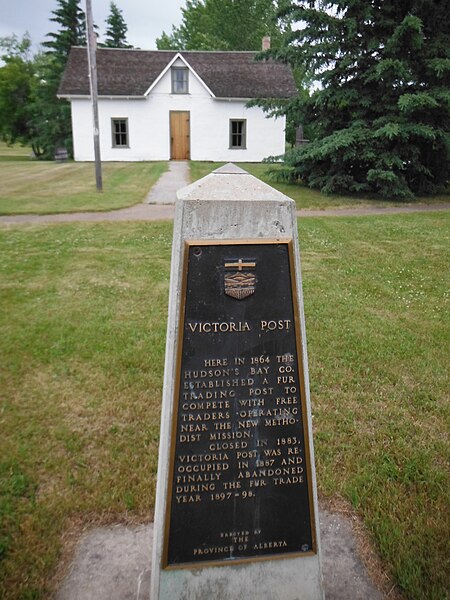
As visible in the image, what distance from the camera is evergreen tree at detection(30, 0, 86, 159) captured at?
3522cm

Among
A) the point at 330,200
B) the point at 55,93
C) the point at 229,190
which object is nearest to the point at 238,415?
the point at 229,190

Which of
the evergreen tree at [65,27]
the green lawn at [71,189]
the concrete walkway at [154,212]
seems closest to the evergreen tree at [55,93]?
the evergreen tree at [65,27]

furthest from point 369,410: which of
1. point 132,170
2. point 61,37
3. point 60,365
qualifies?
point 61,37

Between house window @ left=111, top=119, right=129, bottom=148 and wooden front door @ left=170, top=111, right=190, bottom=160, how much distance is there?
273 cm

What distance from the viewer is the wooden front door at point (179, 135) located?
29969 mm

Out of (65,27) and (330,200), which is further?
(65,27)

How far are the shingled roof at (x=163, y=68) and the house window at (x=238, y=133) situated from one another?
148cm

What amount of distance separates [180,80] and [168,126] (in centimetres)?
270

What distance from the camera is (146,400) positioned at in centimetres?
440

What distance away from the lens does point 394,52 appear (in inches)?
553

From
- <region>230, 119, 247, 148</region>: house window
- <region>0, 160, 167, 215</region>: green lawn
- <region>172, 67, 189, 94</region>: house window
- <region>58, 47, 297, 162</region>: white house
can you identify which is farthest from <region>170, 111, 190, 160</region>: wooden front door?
<region>0, 160, 167, 215</region>: green lawn

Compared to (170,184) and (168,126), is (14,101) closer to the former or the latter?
(168,126)

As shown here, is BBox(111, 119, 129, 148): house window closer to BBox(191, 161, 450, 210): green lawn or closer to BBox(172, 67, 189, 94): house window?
BBox(172, 67, 189, 94): house window

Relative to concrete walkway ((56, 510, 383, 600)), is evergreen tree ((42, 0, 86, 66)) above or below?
above
